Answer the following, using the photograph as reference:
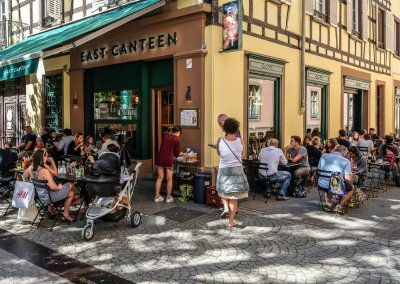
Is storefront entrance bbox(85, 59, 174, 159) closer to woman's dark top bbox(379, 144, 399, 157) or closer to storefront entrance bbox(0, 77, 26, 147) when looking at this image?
storefront entrance bbox(0, 77, 26, 147)

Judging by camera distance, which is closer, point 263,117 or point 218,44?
point 218,44

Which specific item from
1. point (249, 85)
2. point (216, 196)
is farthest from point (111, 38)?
point (216, 196)

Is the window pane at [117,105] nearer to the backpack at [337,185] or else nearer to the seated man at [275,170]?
the seated man at [275,170]

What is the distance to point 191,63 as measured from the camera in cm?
824

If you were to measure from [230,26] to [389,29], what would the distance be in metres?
12.4

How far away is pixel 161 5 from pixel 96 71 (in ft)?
11.4

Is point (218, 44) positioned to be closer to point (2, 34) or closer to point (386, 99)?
point (2, 34)

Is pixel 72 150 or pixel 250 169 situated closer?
pixel 250 169

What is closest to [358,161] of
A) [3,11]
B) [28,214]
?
[28,214]

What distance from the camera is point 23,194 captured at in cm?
609

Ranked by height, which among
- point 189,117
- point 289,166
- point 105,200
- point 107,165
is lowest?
point 105,200

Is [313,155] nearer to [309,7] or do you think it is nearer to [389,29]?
[309,7]

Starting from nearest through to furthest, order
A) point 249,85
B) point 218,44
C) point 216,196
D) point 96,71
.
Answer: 1. point 216,196
2. point 218,44
3. point 249,85
4. point 96,71

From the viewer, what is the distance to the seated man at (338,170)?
6816 mm
